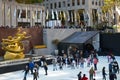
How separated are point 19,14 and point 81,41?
1665cm

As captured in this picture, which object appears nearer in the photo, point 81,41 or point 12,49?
point 12,49

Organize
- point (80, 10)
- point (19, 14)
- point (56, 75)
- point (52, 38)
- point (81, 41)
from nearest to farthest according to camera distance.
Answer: point (56, 75) < point (81, 41) < point (52, 38) < point (19, 14) < point (80, 10)

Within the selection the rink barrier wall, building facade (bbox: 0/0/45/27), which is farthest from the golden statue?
building facade (bbox: 0/0/45/27)

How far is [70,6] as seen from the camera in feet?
274

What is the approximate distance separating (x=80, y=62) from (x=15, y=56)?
7538mm

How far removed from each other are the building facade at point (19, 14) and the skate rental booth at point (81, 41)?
409 inches

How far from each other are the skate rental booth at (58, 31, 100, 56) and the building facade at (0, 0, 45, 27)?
1039cm

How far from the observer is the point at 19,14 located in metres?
60.1

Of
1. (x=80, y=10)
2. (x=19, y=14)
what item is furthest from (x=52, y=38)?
(x=80, y=10)

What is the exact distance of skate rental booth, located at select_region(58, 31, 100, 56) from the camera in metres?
47.8

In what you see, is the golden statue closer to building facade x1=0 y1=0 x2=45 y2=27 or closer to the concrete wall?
the concrete wall

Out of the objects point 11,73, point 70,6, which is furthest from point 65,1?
point 11,73

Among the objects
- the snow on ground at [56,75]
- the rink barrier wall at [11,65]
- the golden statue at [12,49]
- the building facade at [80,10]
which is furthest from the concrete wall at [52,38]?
the building facade at [80,10]

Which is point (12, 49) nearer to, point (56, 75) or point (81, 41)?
point (56, 75)
